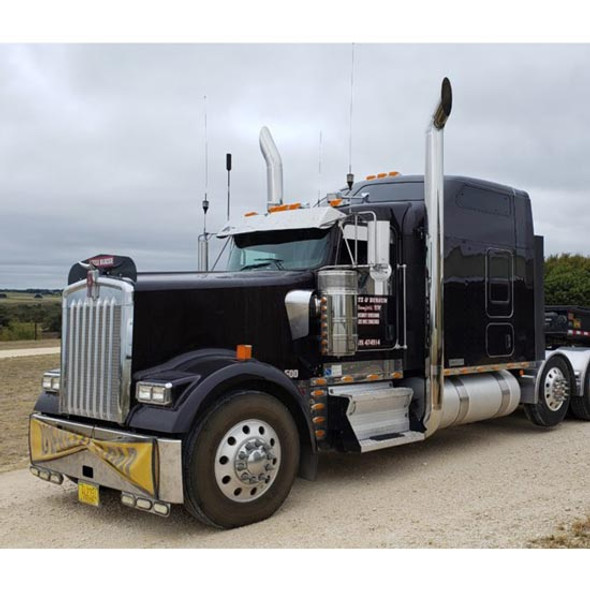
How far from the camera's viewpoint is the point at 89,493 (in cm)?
590

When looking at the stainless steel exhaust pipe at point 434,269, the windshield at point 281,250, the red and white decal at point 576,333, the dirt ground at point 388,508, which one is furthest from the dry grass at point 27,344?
the stainless steel exhaust pipe at point 434,269

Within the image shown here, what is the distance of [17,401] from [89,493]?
25.9 ft

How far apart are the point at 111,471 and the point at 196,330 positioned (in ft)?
4.39

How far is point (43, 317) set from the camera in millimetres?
34906

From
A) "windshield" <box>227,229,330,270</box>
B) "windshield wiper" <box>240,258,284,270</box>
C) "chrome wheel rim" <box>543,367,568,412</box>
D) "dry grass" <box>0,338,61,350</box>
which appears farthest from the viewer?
"dry grass" <box>0,338,61,350</box>

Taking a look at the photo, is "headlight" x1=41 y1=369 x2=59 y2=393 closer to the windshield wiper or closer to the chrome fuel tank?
the windshield wiper

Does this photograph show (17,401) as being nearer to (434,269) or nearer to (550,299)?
(434,269)

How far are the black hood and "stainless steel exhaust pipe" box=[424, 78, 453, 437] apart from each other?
1.48m

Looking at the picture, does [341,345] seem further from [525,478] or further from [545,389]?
[545,389]

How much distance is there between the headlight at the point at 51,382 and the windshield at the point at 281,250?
223 cm

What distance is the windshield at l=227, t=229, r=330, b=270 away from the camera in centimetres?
733

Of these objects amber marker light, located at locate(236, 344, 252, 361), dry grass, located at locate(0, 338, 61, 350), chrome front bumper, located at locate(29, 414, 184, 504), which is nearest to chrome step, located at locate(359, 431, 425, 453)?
amber marker light, located at locate(236, 344, 252, 361)
